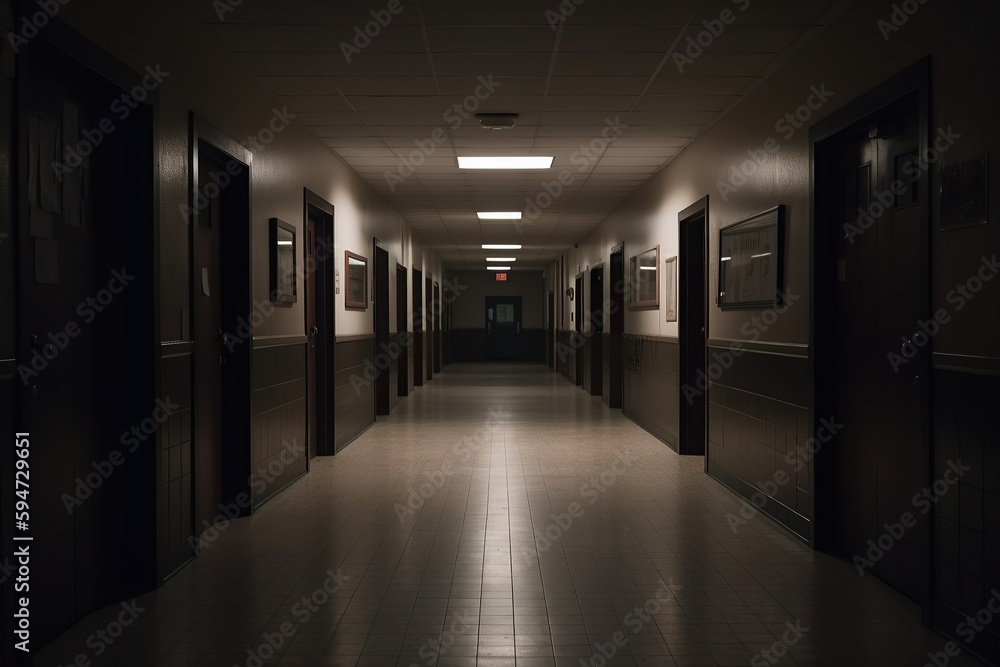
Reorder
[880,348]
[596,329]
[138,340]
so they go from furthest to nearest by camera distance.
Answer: [596,329] → [880,348] → [138,340]

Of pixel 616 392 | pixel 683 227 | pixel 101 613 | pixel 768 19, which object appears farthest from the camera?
pixel 616 392

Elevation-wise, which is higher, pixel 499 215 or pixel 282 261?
pixel 499 215

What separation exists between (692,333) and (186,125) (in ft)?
15.7

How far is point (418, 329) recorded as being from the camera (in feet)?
49.1

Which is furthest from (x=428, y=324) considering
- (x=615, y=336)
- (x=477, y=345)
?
(x=477, y=345)

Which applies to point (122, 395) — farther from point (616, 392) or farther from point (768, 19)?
point (616, 392)

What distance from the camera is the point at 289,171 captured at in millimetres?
6059

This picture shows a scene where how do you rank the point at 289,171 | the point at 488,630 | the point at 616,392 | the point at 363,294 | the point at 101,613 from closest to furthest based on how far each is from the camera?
the point at 488,630 → the point at 101,613 → the point at 289,171 → the point at 363,294 → the point at 616,392

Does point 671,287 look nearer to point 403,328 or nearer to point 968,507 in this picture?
point 968,507

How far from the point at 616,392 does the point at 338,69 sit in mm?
7500

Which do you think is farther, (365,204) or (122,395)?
(365,204)

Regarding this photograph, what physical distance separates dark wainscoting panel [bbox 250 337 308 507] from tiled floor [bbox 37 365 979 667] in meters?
0.17

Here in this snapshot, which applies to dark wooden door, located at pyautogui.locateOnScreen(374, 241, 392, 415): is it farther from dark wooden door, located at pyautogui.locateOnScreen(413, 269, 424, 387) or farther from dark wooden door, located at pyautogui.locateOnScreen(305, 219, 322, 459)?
dark wooden door, located at pyautogui.locateOnScreen(413, 269, 424, 387)

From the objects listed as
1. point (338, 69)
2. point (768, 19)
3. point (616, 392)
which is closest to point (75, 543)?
point (338, 69)
